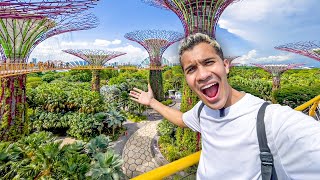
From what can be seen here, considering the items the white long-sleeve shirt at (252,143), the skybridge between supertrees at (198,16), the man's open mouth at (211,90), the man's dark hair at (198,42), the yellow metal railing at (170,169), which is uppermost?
the skybridge between supertrees at (198,16)

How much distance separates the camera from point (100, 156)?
7547 millimetres

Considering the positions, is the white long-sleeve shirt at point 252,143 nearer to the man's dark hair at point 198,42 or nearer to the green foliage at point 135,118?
the man's dark hair at point 198,42

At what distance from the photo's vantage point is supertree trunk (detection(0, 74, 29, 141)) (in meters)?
9.78

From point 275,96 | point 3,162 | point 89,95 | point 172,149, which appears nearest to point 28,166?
point 3,162

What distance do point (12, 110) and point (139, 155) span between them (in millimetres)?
5860

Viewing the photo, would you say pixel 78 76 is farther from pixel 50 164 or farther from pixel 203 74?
pixel 203 74

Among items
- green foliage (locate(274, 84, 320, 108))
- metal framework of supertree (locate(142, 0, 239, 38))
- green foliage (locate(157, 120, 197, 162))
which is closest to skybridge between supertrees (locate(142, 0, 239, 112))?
metal framework of supertree (locate(142, 0, 239, 38))

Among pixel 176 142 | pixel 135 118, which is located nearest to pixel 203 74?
pixel 176 142

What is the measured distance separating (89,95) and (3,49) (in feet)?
21.7

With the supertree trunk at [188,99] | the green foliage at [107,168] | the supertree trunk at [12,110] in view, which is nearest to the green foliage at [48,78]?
the supertree trunk at [12,110]

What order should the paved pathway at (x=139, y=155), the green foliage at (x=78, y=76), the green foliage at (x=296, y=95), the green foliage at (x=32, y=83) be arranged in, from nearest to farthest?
the paved pathway at (x=139, y=155), the green foliage at (x=296, y=95), the green foliage at (x=32, y=83), the green foliage at (x=78, y=76)

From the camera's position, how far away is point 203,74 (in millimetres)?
1279

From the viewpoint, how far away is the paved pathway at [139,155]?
31.1ft

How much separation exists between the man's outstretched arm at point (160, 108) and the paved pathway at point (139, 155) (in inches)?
294
